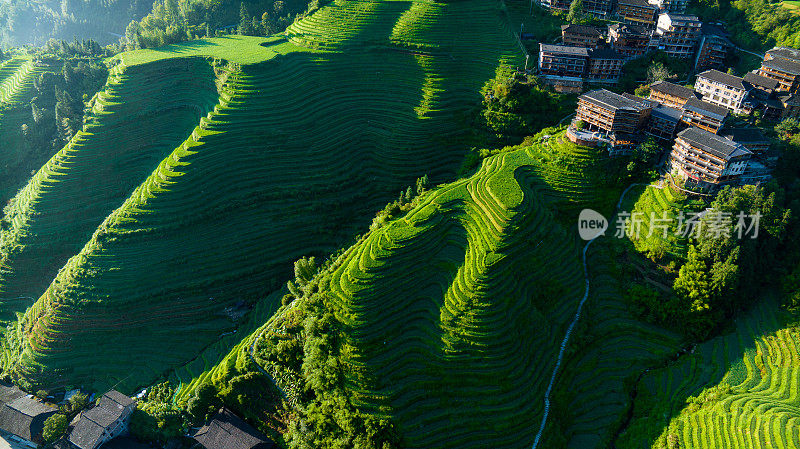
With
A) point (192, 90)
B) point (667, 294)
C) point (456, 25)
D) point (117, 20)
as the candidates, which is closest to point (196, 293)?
point (192, 90)

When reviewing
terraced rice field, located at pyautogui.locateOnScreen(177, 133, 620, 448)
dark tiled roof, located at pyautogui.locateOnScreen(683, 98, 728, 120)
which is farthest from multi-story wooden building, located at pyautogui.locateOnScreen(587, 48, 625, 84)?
terraced rice field, located at pyautogui.locateOnScreen(177, 133, 620, 448)

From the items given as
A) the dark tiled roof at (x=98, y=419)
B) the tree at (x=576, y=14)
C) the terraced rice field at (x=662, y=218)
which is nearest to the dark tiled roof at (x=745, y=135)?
the terraced rice field at (x=662, y=218)

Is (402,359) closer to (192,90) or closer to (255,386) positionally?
(255,386)

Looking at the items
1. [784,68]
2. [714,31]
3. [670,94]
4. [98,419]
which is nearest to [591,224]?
[670,94]

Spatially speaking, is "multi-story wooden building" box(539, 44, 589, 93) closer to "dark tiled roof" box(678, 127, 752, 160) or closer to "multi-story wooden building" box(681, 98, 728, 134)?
"multi-story wooden building" box(681, 98, 728, 134)

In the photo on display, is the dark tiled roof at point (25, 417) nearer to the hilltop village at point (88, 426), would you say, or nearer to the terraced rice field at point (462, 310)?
the hilltop village at point (88, 426)

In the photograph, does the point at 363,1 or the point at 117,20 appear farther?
the point at 117,20

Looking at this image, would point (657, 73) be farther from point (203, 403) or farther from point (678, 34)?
point (203, 403)
